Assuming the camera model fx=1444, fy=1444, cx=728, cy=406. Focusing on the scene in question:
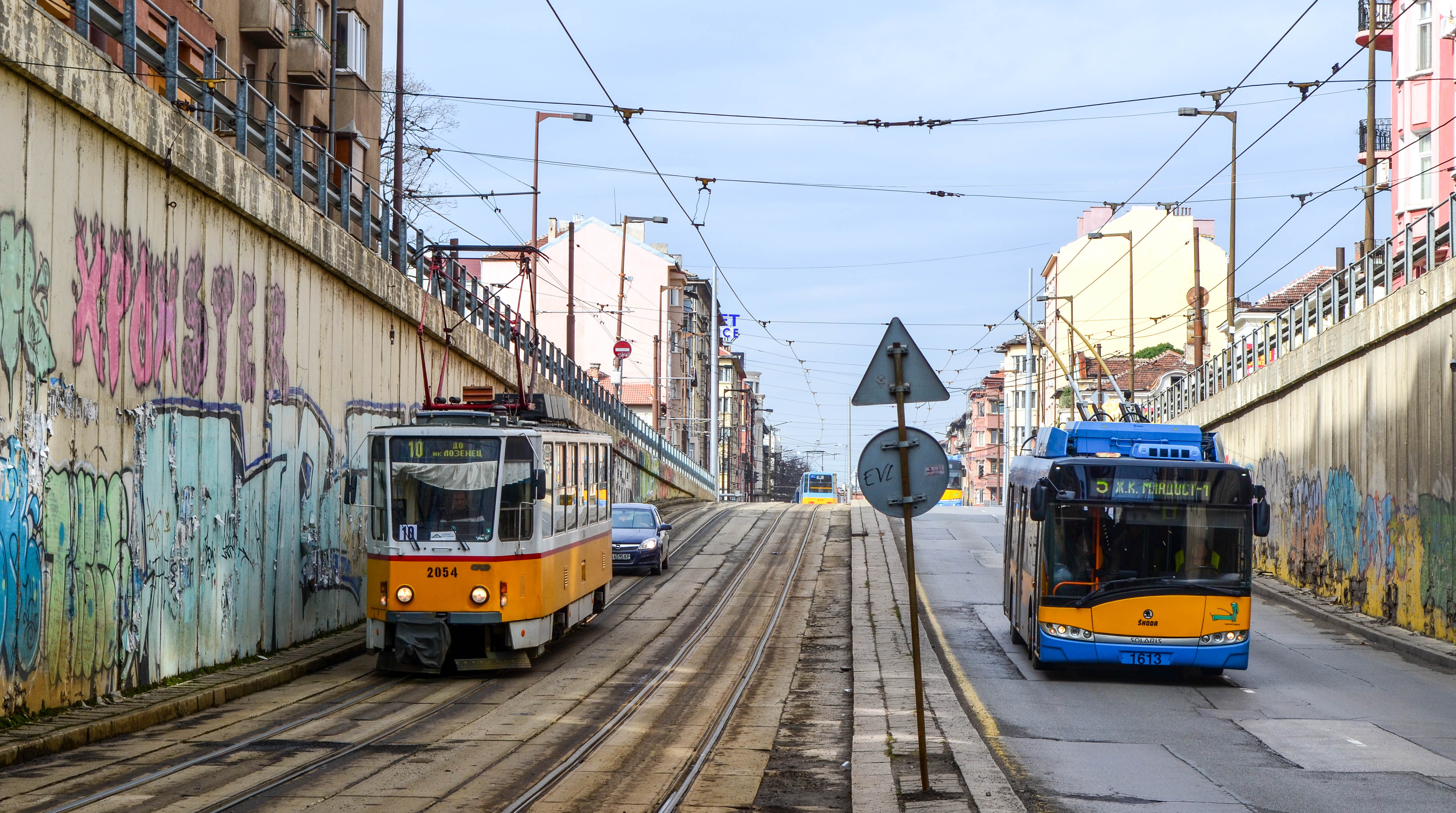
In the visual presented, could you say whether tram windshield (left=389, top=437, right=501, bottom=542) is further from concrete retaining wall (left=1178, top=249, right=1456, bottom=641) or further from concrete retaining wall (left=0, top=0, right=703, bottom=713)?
concrete retaining wall (left=1178, top=249, right=1456, bottom=641)

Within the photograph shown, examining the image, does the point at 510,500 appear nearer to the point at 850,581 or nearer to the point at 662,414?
the point at 850,581

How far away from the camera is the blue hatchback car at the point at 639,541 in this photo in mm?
28453

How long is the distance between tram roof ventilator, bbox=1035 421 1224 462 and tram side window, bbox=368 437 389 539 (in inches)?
303

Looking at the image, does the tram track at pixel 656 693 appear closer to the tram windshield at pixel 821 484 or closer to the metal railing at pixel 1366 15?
the metal railing at pixel 1366 15

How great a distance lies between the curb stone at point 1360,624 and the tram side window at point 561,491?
10.8 m

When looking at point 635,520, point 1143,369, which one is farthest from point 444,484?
point 1143,369

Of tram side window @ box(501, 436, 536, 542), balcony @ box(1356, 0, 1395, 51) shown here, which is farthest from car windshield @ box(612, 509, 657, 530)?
balcony @ box(1356, 0, 1395, 51)

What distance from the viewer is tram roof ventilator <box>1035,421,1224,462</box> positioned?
16328 millimetres

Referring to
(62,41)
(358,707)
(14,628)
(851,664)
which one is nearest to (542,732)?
(358,707)

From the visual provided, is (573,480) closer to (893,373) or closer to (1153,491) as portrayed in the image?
(1153,491)

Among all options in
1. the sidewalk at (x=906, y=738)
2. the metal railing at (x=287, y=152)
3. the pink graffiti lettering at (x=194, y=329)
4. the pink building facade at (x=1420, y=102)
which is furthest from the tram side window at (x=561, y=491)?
the pink building facade at (x=1420, y=102)

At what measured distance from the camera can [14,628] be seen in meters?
11.0

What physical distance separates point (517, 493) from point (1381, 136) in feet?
160

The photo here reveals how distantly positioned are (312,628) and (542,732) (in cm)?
741
